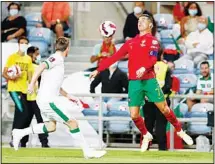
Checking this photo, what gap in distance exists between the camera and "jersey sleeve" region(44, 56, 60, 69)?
14.3 meters

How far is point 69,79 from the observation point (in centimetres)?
2086

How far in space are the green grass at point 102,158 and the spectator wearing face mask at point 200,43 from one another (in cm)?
565

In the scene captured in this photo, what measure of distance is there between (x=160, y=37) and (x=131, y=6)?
1.75 meters

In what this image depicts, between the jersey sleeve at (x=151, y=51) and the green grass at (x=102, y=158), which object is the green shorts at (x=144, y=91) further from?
the green grass at (x=102, y=158)

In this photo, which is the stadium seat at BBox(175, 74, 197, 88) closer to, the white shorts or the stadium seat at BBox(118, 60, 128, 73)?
the stadium seat at BBox(118, 60, 128, 73)

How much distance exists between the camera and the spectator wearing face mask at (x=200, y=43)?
21391 millimetres

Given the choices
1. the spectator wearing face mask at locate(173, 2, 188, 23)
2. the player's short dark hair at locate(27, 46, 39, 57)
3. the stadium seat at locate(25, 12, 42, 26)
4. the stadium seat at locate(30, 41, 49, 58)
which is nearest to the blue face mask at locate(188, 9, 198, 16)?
the spectator wearing face mask at locate(173, 2, 188, 23)

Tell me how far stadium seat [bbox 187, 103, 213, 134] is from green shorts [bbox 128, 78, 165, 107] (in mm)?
4267

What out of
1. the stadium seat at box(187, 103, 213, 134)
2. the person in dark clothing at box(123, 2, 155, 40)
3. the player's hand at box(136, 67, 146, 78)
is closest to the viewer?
the player's hand at box(136, 67, 146, 78)

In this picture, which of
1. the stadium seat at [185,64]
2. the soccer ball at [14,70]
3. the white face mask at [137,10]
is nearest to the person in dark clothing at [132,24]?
the white face mask at [137,10]

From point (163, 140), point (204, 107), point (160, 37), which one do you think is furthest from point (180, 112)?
point (160, 37)

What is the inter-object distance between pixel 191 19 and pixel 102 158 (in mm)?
8227

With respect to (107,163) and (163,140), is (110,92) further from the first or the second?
(107,163)

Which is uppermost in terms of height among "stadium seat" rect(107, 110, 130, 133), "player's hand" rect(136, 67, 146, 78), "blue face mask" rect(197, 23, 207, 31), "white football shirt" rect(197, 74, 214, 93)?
"blue face mask" rect(197, 23, 207, 31)
